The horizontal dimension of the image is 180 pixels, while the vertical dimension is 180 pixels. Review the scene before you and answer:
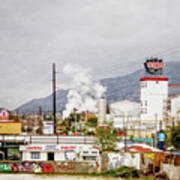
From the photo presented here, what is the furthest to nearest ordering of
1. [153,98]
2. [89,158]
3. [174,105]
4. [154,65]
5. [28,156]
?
[154,65]
[153,98]
[174,105]
[28,156]
[89,158]

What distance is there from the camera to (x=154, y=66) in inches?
4134

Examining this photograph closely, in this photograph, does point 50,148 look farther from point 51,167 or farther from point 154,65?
point 154,65

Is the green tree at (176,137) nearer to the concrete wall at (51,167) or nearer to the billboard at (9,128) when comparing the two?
the concrete wall at (51,167)

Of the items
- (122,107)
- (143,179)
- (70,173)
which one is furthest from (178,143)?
(122,107)

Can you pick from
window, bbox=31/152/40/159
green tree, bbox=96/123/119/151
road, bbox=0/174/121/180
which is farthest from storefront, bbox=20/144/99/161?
green tree, bbox=96/123/119/151

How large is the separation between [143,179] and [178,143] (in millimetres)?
13344

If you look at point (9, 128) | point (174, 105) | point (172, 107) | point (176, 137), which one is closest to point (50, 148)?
point (9, 128)

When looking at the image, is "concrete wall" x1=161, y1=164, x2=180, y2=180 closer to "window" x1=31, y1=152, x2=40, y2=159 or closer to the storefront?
the storefront

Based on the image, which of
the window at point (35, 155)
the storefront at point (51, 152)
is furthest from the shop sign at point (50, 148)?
the window at point (35, 155)

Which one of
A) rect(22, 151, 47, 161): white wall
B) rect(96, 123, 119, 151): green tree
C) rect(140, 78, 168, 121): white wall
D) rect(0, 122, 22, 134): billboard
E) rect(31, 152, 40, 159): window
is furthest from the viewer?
rect(140, 78, 168, 121): white wall

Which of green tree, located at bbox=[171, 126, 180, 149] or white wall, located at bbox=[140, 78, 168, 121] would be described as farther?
white wall, located at bbox=[140, 78, 168, 121]

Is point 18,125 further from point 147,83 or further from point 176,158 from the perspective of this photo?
point 147,83

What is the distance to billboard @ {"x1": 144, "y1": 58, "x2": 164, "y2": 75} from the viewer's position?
10494 cm

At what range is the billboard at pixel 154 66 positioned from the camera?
4131 inches
